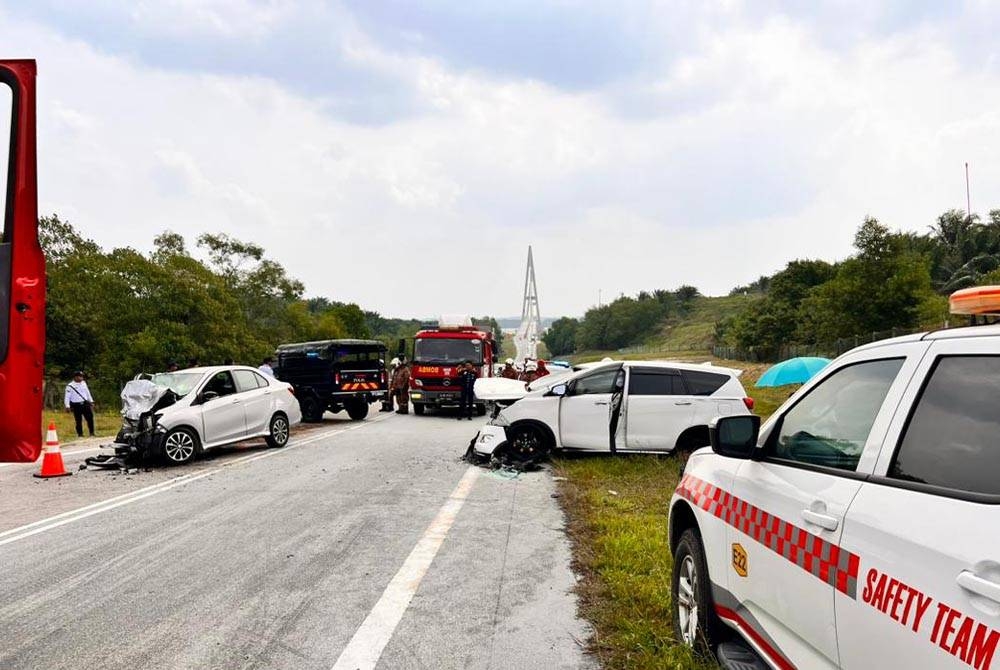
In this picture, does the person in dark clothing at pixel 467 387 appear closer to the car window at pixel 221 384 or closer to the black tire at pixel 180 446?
the car window at pixel 221 384

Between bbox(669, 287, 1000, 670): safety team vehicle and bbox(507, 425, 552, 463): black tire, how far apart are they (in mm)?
7900

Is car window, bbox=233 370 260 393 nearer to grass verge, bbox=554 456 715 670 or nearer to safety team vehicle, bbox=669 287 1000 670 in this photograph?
grass verge, bbox=554 456 715 670

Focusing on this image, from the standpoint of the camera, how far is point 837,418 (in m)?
2.95

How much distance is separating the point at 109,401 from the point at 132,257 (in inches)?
385

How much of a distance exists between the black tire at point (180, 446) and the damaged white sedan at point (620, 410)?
15.2 feet

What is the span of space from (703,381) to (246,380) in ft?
A: 26.9

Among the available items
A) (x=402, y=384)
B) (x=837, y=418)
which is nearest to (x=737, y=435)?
(x=837, y=418)

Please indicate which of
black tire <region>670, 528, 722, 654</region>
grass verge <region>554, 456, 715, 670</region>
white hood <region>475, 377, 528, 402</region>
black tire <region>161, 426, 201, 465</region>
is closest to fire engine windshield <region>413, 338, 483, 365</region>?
white hood <region>475, 377, 528, 402</region>

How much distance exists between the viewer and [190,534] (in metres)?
7.12

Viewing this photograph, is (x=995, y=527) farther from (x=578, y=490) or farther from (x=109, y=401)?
(x=109, y=401)

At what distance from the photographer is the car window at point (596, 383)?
451 inches

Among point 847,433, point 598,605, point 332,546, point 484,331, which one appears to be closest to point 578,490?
point 332,546

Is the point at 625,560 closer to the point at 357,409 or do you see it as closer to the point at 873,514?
the point at 873,514

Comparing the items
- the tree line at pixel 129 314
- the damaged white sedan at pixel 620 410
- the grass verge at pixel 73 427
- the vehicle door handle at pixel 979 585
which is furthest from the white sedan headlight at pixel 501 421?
the tree line at pixel 129 314
